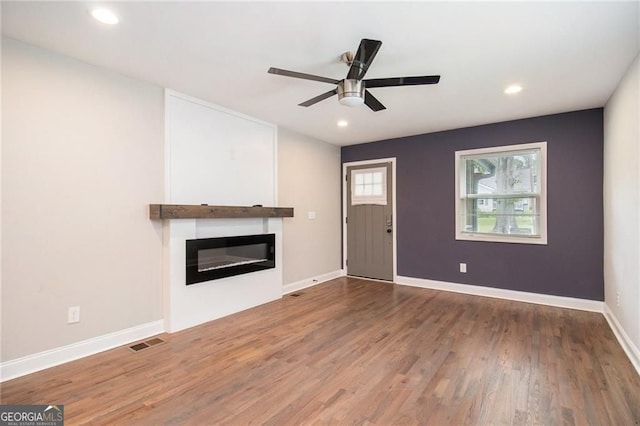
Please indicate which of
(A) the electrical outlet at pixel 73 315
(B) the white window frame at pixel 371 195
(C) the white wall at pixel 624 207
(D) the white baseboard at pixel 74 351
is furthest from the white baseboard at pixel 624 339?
(A) the electrical outlet at pixel 73 315

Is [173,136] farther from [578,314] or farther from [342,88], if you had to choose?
[578,314]

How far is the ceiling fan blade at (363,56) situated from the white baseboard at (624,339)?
306 cm

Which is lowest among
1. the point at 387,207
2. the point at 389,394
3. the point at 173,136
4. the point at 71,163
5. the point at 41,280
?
the point at 389,394

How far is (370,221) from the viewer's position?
568cm

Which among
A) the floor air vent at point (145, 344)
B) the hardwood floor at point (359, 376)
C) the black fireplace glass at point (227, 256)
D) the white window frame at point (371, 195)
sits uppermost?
the white window frame at point (371, 195)

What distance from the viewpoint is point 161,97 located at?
321 cm

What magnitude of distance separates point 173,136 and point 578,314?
16.8ft

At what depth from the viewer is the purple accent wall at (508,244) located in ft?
12.7

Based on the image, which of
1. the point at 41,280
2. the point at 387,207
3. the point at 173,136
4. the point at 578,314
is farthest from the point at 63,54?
the point at 578,314

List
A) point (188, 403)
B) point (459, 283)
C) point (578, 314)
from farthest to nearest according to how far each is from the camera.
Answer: point (459, 283), point (578, 314), point (188, 403)

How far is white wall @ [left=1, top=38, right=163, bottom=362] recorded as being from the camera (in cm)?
232

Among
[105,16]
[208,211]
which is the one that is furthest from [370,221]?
[105,16]

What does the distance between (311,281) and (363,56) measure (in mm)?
3819

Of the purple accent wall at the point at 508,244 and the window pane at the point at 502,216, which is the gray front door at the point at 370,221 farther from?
the window pane at the point at 502,216
